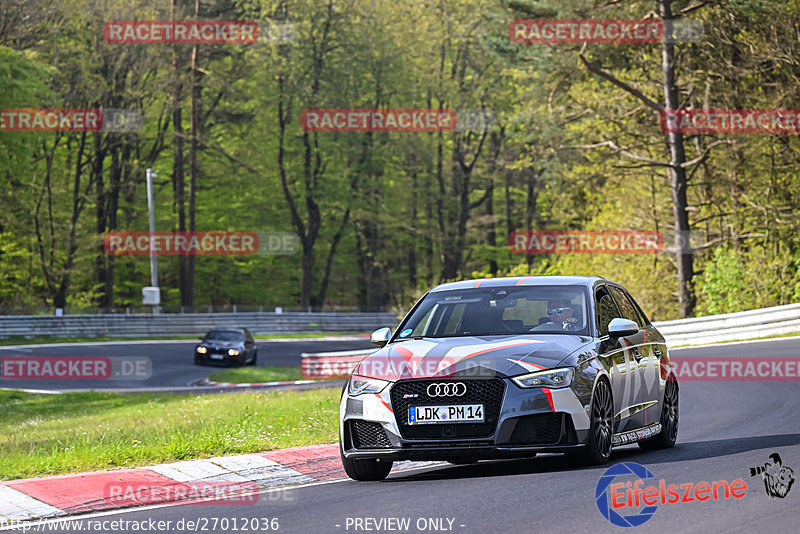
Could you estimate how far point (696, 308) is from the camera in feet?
121

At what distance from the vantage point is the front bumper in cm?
Answer: 883

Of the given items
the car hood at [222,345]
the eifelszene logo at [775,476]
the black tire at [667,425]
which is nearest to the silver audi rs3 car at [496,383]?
the black tire at [667,425]

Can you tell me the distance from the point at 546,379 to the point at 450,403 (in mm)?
780

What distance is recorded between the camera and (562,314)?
1020cm

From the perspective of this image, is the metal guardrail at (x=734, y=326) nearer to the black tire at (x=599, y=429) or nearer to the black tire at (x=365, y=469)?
the black tire at (x=599, y=429)

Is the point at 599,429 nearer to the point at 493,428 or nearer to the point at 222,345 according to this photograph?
the point at 493,428

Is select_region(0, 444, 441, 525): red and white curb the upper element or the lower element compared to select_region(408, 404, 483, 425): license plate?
lower

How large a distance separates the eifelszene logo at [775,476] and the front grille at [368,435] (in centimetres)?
288

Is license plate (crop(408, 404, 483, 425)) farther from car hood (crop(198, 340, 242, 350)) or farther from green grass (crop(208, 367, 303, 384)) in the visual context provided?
car hood (crop(198, 340, 242, 350))

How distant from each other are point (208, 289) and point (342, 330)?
757 inches

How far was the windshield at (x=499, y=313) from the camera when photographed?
10.0 meters

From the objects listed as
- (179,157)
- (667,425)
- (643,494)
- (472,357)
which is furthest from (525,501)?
(179,157)

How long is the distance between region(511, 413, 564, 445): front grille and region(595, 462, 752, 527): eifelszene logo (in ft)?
1.66

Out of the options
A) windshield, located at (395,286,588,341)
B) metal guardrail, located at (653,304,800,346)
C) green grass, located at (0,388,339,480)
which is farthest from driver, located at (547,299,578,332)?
metal guardrail, located at (653,304,800,346)
